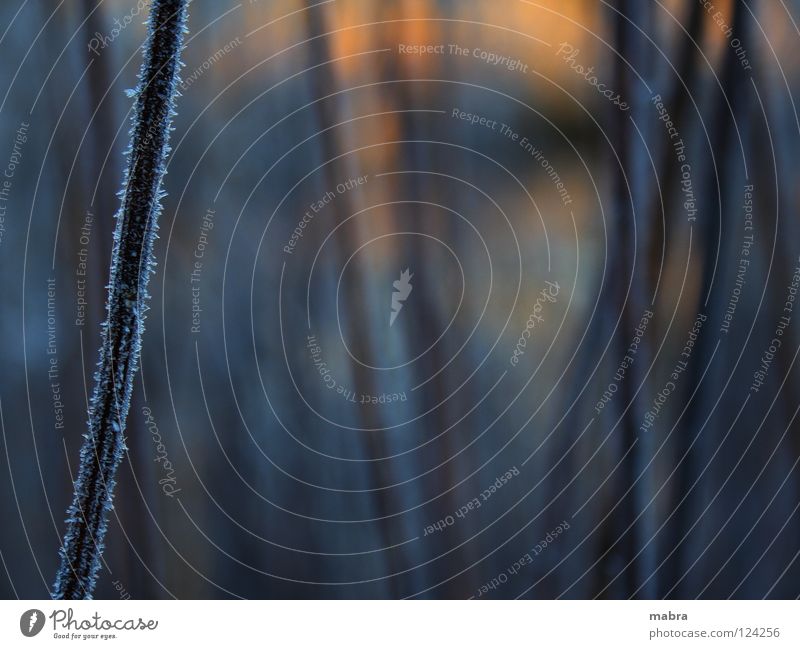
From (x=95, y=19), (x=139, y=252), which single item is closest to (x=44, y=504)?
(x=139, y=252)

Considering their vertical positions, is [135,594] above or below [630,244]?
below
